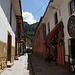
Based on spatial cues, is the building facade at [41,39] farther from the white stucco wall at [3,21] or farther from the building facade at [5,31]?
the white stucco wall at [3,21]

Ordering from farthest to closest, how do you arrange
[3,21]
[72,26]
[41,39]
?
[41,39] < [72,26] < [3,21]

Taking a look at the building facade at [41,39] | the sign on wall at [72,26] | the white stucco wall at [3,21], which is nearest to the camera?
the white stucco wall at [3,21]

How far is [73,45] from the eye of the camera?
6.21 m

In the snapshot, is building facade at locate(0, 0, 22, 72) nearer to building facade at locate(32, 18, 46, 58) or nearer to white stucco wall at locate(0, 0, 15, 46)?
white stucco wall at locate(0, 0, 15, 46)

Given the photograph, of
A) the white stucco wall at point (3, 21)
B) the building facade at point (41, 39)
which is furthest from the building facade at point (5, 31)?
the building facade at point (41, 39)

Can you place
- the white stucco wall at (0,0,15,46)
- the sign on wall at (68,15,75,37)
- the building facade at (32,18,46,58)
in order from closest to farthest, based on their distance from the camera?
the white stucco wall at (0,0,15,46) → the sign on wall at (68,15,75,37) → the building facade at (32,18,46,58)

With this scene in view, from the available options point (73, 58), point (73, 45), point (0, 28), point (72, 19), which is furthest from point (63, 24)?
point (0, 28)

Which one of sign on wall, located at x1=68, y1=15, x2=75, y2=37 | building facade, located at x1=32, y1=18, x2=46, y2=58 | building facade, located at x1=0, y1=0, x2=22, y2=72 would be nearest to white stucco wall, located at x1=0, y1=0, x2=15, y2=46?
building facade, located at x1=0, y1=0, x2=22, y2=72

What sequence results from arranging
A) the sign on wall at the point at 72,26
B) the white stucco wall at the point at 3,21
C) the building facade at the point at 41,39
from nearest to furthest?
the white stucco wall at the point at 3,21, the sign on wall at the point at 72,26, the building facade at the point at 41,39

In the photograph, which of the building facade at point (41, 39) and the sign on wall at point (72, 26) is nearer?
the sign on wall at point (72, 26)

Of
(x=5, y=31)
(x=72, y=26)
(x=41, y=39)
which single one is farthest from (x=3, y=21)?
(x=41, y=39)

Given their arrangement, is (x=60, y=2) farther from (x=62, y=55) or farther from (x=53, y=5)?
(x=62, y=55)

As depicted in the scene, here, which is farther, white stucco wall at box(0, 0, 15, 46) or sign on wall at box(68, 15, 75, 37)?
sign on wall at box(68, 15, 75, 37)

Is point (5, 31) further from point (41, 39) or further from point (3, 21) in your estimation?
point (41, 39)
